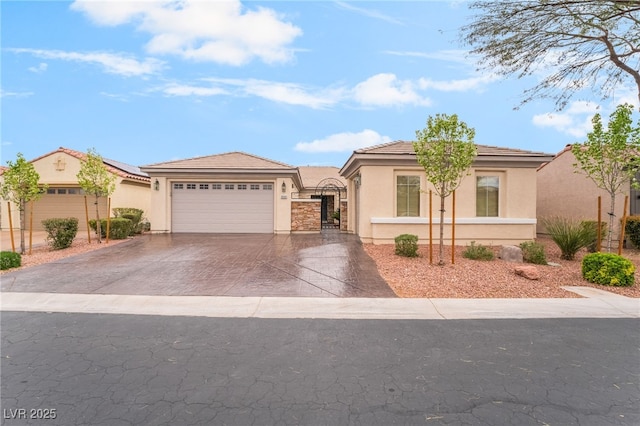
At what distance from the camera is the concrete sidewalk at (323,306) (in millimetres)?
5660

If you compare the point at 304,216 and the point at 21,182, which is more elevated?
the point at 21,182

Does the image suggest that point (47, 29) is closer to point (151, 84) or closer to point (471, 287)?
point (151, 84)

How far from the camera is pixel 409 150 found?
1400 cm

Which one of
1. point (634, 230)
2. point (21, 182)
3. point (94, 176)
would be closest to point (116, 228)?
point (94, 176)

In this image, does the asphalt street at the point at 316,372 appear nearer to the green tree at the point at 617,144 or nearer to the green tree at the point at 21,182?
the green tree at the point at 617,144

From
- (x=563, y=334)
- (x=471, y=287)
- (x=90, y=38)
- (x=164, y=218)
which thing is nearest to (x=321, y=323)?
(x=563, y=334)

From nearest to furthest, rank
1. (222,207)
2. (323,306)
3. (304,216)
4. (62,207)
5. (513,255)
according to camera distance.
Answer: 1. (323,306)
2. (513,255)
3. (222,207)
4. (304,216)
5. (62,207)

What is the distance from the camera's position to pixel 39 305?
6.05m

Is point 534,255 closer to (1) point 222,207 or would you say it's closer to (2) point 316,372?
(2) point 316,372

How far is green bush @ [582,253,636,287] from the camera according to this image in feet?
25.6

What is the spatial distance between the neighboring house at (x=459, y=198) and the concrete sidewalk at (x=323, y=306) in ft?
23.8

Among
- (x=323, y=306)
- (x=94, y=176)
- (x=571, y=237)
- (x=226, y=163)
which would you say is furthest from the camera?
(x=226, y=163)

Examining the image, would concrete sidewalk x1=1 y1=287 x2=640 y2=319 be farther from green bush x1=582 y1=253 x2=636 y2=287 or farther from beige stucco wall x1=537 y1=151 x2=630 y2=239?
beige stucco wall x1=537 y1=151 x2=630 y2=239

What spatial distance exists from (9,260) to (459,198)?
15.2 m
